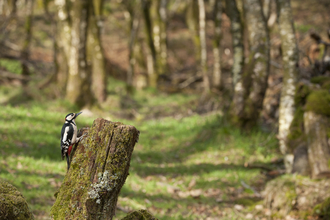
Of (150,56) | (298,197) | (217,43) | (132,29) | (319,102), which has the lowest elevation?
(298,197)

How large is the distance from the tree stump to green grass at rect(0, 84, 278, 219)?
2229mm

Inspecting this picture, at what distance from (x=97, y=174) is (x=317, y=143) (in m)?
5.31

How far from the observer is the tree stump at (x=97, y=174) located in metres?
2.76

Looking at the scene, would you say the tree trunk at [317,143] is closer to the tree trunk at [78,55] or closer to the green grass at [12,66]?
the tree trunk at [78,55]

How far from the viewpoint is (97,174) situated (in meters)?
2.81

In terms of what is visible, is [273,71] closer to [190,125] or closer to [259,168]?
[190,125]

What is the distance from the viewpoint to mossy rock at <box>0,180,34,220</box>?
2.51 m

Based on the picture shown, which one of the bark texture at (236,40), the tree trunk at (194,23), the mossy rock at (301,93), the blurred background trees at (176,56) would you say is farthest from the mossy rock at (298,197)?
the tree trunk at (194,23)

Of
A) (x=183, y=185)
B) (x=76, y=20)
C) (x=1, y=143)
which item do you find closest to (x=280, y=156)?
(x=183, y=185)

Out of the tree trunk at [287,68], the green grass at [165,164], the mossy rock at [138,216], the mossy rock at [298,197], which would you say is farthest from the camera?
the tree trunk at [287,68]

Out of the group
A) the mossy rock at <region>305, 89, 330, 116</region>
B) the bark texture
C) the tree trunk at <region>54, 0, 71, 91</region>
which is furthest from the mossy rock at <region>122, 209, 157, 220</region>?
the tree trunk at <region>54, 0, 71, 91</region>

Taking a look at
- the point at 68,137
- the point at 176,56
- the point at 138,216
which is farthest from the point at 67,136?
the point at 176,56

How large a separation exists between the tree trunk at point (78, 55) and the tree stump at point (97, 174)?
9.11 metres

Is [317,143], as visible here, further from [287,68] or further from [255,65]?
→ [255,65]
